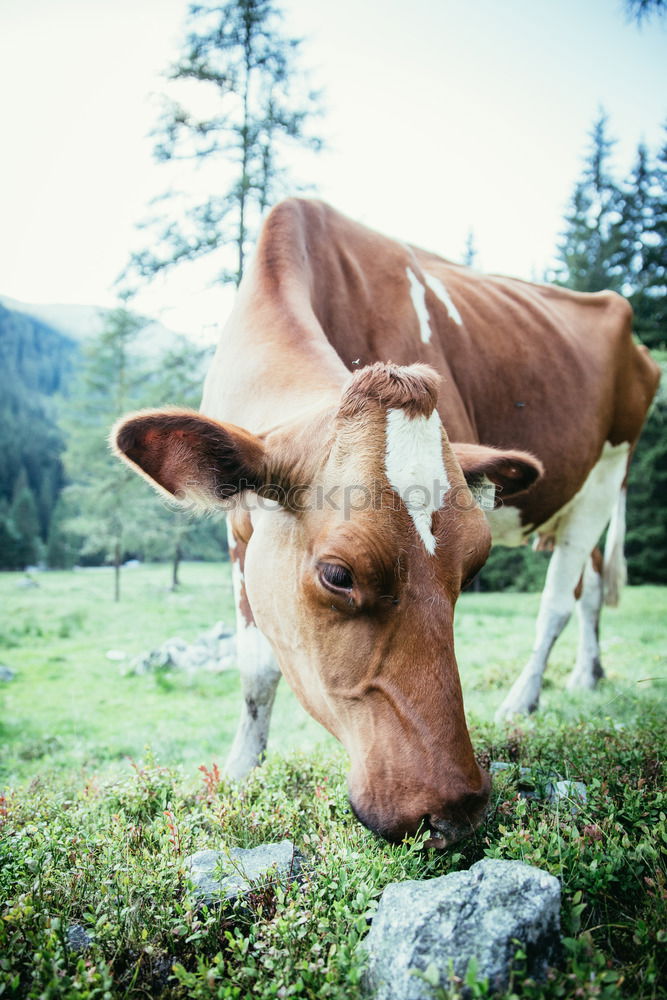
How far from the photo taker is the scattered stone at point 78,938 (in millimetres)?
1605

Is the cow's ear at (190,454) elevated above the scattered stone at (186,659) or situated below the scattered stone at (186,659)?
above

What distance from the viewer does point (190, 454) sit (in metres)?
2.21

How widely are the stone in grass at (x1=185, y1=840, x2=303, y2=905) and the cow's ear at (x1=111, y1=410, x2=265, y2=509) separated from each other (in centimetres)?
121

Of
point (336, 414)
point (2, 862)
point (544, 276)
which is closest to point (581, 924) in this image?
point (336, 414)

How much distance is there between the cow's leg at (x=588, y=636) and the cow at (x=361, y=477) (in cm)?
186

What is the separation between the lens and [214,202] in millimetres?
11562

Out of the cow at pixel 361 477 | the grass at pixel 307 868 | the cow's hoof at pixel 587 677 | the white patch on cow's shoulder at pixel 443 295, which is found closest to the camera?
the grass at pixel 307 868

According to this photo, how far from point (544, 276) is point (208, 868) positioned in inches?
1361

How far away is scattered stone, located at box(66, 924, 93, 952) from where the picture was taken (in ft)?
5.27

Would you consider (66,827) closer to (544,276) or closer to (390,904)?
(390,904)

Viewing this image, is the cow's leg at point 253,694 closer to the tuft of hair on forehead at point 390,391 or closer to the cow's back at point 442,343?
the cow's back at point 442,343

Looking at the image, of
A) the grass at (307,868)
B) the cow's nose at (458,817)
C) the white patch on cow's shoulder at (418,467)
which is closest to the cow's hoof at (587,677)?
the grass at (307,868)

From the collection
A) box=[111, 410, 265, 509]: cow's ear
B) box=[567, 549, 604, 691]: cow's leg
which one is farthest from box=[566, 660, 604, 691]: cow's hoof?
box=[111, 410, 265, 509]: cow's ear

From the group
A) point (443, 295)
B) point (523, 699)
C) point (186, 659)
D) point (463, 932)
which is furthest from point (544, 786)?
point (186, 659)
